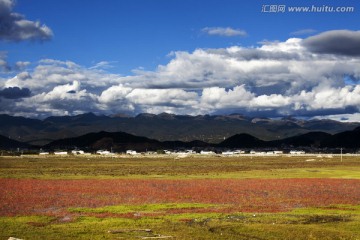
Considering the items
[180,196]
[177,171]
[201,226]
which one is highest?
[177,171]

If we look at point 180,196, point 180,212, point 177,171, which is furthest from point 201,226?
point 177,171

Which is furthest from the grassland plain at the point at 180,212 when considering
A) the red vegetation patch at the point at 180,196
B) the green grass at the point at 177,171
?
the green grass at the point at 177,171

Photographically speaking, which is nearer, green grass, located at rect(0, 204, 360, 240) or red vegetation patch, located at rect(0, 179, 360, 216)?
green grass, located at rect(0, 204, 360, 240)

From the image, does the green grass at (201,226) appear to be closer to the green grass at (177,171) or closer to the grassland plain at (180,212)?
the grassland plain at (180,212)

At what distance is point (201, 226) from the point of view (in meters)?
30.5

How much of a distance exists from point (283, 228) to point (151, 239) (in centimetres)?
912

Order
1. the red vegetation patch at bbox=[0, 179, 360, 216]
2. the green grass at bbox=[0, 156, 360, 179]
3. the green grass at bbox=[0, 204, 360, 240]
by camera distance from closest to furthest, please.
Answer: the green grass at bbox=[0, 204, 360, 240] → the red vegetation patch at bbox=[0, 179, 360, 216] → the green grass at bbox=[0, 156, 360, 179]

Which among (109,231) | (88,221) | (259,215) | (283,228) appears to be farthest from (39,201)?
(283,228)

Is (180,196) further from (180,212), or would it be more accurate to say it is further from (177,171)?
(177,171)

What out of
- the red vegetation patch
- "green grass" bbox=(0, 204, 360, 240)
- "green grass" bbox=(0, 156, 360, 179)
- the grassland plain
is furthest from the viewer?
"green grass" bbox=(0, 156, 360, 179)

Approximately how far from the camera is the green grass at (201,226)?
27.1 metres

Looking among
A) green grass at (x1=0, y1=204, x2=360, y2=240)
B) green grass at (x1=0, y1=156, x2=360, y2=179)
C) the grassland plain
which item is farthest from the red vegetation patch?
green grass at (x1=0, y1=156, x2=360, y2=179)

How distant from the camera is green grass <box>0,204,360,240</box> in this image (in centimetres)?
2712

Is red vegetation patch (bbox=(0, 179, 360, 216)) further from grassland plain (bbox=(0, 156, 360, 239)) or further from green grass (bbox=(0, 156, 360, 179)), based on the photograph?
green grass (bbox=(0, 156, 360, 179))
